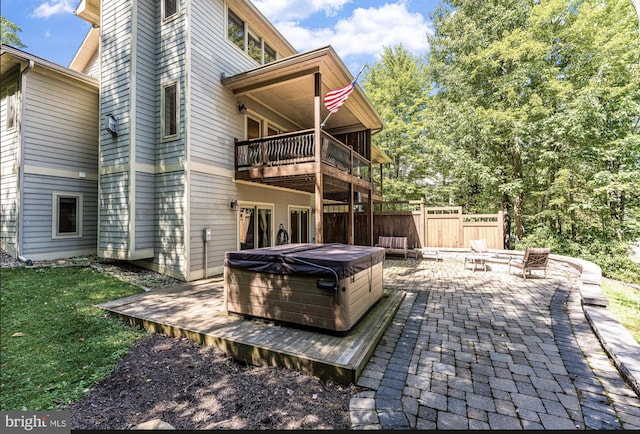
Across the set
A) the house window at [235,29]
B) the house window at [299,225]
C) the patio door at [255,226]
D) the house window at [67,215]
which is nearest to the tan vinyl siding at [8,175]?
the house window at [67,215]

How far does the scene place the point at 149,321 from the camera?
427 cm

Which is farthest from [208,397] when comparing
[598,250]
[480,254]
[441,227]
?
[598,250]

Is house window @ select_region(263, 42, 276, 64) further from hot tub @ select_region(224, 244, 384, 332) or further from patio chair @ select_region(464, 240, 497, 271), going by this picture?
patio chair @ select_region(464, 240, 497, 271)

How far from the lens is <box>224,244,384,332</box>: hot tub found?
3604mm

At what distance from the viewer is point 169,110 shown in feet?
24.7

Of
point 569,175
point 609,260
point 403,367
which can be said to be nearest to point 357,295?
point 403,367

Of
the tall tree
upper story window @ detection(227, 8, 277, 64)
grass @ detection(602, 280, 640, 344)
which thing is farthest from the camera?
the tall tree

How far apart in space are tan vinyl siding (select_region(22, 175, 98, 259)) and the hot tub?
6.77 meters

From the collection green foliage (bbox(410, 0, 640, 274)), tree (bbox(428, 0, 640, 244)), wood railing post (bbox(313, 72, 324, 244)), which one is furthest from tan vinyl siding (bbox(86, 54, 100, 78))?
tree (bbox(428, 0, 640, 244))

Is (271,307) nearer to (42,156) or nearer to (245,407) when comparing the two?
(245,407)

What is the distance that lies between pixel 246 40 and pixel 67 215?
7.70 metres

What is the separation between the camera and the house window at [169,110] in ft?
24.3

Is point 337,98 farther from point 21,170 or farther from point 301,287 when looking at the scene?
point 21,170

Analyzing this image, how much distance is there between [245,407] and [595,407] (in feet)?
10.5
